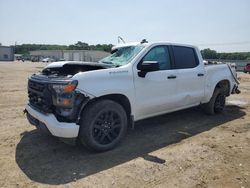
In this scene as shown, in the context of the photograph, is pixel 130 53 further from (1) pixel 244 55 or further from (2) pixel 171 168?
(1) pixel 244 55

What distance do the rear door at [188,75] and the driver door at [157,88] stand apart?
214 millimetres

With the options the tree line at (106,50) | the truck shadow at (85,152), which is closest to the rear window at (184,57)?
the truck shadow at (85,152)

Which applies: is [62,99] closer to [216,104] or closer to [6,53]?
[216,104]

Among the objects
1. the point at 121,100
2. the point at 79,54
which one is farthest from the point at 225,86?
the point at 79,54

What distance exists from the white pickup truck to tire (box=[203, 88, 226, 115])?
3.67ft

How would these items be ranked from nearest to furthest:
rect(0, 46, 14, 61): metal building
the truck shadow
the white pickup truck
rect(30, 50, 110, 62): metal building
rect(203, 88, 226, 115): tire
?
the truck shadow → the white pickup truck → rect(203, 88, 226, 115): tire → rect(30, 50, 110, 62): metal building → rect(0, 46, 14, 61): metal building

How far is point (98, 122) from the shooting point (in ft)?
15.7

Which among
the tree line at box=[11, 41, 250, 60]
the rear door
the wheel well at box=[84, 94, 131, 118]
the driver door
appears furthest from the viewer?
the tree line at box=[11, 41, 250, 60]

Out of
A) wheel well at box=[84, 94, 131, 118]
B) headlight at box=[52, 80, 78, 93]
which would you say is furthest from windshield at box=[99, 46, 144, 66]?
headlight at box=[52, 80, 78, 93]

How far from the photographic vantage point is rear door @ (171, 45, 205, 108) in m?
6.25

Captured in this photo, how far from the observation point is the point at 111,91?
4812mm

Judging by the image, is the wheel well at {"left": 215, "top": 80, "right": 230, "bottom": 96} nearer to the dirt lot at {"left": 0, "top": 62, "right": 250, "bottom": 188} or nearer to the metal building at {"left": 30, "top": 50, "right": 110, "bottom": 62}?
the dirt lot at {"left": 0, "top": 62, "right": 250, "bottom": 188}

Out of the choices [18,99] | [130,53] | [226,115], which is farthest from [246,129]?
[18,99]

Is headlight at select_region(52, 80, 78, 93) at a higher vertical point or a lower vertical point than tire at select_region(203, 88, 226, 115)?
higher
